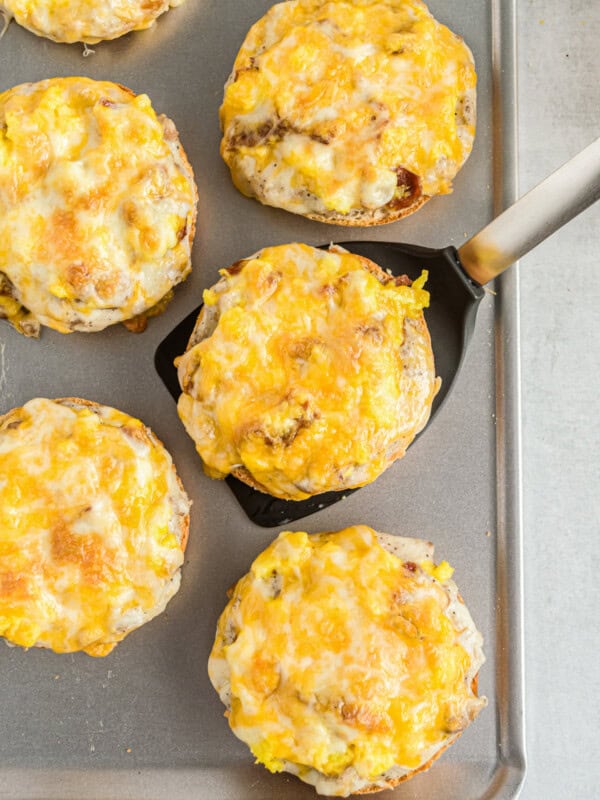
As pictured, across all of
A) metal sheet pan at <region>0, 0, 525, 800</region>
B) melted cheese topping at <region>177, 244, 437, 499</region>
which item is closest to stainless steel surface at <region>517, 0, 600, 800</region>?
metal sheet pan at <region>0, 0, 525, 800</region>

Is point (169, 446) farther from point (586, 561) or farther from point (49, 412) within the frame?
point (586, 561)

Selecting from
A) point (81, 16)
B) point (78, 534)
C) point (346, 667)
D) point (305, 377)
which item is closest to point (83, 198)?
→ point (81, 16)

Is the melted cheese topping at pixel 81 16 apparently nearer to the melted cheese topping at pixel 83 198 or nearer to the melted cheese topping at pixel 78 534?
the melted cheese topping at pixel 83 198

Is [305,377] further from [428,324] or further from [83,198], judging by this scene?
[83,198]

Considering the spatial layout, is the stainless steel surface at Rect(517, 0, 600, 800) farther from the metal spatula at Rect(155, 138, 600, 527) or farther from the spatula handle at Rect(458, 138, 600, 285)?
the spatula handle at Rect(458, 138, 600, 285)

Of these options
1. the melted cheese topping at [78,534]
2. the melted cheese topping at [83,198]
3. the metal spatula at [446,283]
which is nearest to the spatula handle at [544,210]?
the metal spatula at [446,283]

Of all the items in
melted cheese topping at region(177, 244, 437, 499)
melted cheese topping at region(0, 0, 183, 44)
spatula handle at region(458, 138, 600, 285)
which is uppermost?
spatula handle at region(458, 138, 600, 285)
